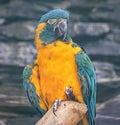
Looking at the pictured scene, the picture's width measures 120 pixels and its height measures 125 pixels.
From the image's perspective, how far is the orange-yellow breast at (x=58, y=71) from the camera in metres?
3.35

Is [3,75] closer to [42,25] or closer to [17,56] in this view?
[17,56]

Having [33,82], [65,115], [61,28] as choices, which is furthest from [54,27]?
[65,115]

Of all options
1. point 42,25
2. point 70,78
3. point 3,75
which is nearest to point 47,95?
point 70,78

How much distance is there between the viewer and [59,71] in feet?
11.0

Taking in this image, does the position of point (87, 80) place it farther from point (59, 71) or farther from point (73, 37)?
point (73, 37)

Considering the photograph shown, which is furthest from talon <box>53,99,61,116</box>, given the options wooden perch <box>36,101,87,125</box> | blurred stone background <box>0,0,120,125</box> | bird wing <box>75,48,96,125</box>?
blurred stone background <box>0,0,120,125</box>

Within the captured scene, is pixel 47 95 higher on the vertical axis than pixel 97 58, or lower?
higher

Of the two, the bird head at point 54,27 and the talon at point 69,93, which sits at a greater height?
the bird head at point 54,27

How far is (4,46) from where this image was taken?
5.93m

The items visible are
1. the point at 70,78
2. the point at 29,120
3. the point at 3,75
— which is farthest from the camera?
the point at 3,75

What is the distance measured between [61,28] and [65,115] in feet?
2.21

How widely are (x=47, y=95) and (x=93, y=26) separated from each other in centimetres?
262

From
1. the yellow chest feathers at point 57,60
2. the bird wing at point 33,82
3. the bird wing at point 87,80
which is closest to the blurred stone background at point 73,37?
the bird wing at point 33,82

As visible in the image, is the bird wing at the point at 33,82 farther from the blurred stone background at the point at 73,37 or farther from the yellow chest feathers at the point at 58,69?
the blurred stone background at the point at 73,37
